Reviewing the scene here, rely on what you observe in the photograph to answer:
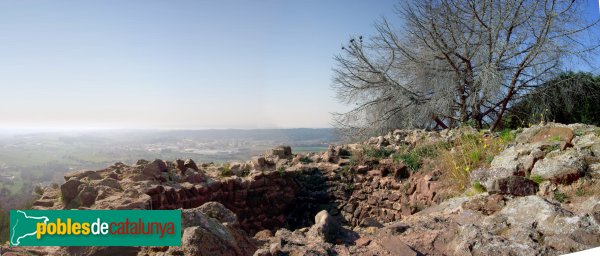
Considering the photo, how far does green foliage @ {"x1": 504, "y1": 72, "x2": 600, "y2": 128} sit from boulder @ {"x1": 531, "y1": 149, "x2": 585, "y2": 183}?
22.5 ft

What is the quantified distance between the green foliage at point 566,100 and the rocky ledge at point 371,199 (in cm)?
395

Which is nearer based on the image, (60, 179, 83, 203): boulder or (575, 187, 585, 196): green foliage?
(575, 187, 585, 196): green foliage

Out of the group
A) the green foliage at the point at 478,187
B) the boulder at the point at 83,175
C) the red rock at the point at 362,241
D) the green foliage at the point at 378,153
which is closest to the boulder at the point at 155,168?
the boulder at the point at 83,175

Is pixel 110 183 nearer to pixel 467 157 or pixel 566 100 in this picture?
pixel 467 157

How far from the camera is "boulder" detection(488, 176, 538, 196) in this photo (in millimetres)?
4027

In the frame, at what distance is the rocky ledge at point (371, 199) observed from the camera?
301 centimetres

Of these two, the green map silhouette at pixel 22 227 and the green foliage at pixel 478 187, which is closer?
the green map silhouette at pixel 22 227

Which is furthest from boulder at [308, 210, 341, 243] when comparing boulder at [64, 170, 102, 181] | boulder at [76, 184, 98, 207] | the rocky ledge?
boulder at [64, 170, 102, 181]

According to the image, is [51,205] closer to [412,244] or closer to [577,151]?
[412,244]

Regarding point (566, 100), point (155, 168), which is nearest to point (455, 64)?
point (566, 100)

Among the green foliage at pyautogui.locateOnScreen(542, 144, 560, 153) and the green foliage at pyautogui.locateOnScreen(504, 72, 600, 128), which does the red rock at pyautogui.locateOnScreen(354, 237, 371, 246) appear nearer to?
the green foliage at pyautogui.locateOnScreen(542, 144, 560, 153)

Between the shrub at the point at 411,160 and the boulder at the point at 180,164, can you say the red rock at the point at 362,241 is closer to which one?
the shrub at the point at 411,160

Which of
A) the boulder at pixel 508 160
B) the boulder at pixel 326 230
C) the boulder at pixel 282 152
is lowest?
the boulder at pixel 326 230

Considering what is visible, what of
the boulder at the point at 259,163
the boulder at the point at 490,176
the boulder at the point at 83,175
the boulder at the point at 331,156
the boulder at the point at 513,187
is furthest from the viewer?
the boulder at the point at 331,156
